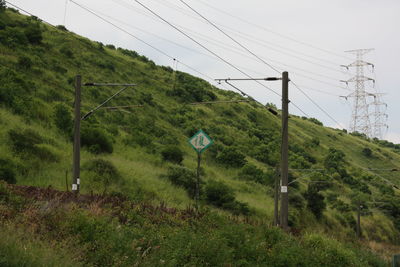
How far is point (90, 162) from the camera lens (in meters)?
28.8

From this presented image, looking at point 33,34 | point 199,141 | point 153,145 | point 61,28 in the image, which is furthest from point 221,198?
point 61,28

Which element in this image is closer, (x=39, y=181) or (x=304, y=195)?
(x=39, y=181)

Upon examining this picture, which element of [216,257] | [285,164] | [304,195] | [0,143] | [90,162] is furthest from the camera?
[304,195]

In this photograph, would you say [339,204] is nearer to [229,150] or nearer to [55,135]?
[229,150]

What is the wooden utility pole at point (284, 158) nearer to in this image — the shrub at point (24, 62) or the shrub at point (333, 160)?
the shrub at point (24, 62)

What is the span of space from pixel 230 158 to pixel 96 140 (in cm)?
2100

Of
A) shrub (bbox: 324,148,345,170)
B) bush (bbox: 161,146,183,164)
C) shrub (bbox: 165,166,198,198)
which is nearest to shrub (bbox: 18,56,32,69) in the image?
bush (bbox: 161,146,183,164)

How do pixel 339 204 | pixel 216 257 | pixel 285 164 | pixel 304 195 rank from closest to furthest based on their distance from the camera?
pixel 216 257 → pixel 285 164 → pixel 304 195 → pixel 339 204

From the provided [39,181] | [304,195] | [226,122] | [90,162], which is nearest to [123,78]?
[226,122]

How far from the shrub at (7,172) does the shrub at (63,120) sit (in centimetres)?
1174

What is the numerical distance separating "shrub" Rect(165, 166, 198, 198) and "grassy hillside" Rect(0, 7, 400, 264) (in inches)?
3.9

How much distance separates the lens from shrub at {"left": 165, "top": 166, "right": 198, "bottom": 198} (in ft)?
110

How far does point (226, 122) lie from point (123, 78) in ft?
56.8

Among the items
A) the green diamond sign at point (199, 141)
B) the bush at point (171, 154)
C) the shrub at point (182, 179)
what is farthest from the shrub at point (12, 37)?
the green diamond sign at point (199, 141)
